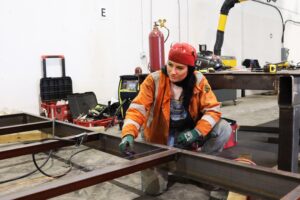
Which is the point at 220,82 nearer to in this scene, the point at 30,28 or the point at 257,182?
the point at 257,182

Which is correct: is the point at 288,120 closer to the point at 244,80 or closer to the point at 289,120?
the point at 289,120

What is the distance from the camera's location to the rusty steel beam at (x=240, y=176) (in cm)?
93

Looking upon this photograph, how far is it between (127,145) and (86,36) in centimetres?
287

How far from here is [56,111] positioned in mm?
3412

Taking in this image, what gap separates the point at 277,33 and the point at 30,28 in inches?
261

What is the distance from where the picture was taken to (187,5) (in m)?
5.30

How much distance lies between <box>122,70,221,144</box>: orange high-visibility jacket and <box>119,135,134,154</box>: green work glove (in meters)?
0.31

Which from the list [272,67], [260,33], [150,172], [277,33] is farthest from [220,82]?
[277,33]

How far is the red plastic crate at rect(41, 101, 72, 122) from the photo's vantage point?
3.37m

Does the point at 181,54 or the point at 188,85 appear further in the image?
the point at 188,85

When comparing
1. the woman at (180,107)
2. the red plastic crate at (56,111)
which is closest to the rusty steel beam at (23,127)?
the woman at (180,107)

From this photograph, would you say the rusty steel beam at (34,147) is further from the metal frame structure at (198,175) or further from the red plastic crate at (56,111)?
the red plastic crate at (56,111)

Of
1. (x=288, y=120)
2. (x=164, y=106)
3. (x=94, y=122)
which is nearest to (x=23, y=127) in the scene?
(x=164, y=106)

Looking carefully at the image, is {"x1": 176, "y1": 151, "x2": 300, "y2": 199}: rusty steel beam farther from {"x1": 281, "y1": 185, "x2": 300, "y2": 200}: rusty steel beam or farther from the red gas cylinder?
the red gas cylinder
